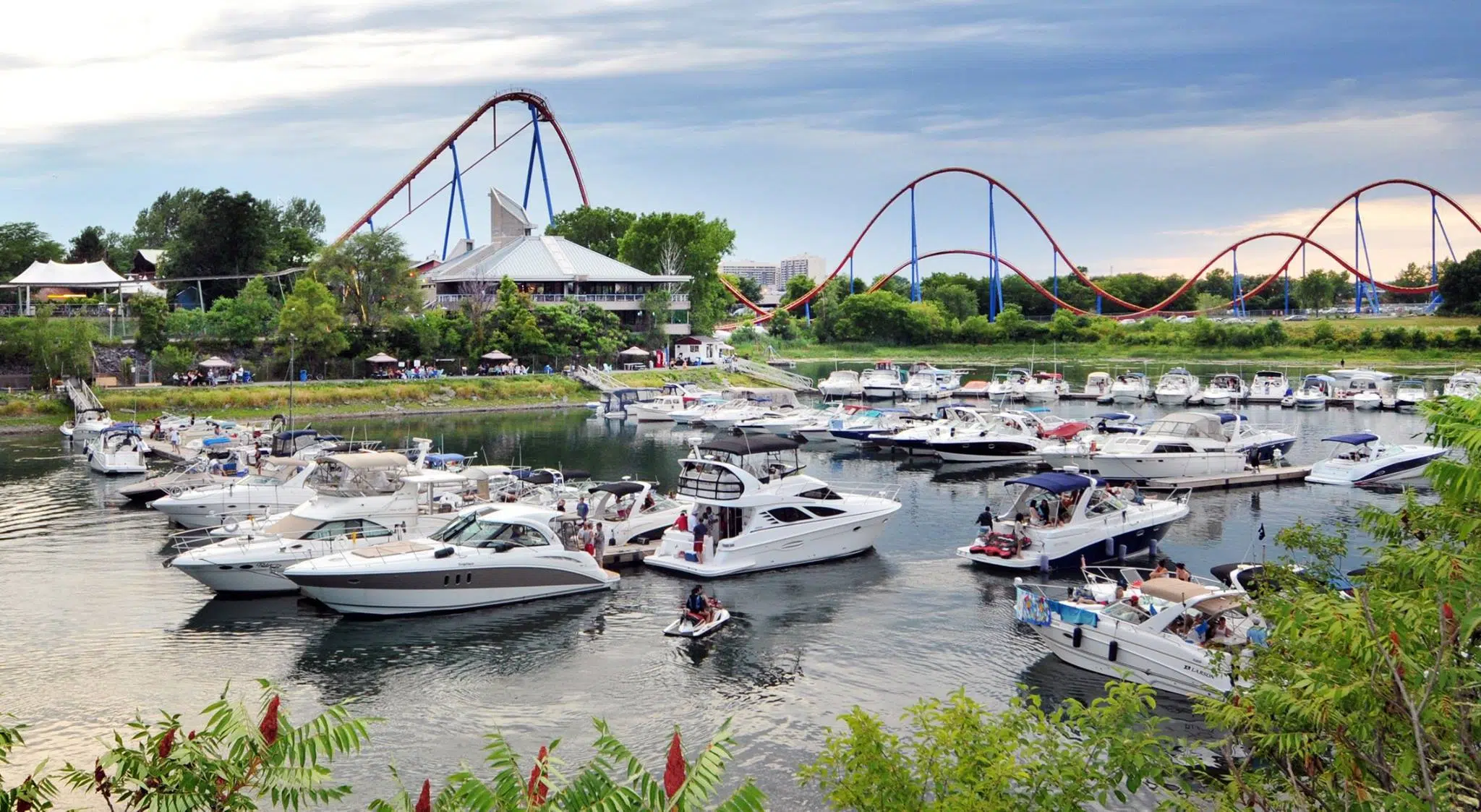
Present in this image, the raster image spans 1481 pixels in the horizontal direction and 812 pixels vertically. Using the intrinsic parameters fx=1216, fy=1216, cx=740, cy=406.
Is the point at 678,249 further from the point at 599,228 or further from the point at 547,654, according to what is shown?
the point at 547,654

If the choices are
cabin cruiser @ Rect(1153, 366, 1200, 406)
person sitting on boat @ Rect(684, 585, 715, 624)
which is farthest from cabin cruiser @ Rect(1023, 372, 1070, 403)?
person sitting on boat @ Rect(684, 585, 715, 624)

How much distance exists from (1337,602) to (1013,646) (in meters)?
15.4

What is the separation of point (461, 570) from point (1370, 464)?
1355 inches

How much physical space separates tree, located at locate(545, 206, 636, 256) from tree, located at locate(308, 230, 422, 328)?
1624 inches

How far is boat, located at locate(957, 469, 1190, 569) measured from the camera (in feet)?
101

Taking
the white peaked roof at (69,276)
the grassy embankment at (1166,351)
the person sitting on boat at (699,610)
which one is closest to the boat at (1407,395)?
the grassy embankment at (1166,351)

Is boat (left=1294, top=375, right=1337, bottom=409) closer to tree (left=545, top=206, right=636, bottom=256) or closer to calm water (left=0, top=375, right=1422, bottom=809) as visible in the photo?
calm water (left=0, top=375, right=1422, bottom=809)

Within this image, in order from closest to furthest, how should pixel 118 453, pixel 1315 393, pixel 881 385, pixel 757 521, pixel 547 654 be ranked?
pixel 547 654 < pixel 757 521 < pixel 118 453 < pixel 1315 393 < pixel 881 385

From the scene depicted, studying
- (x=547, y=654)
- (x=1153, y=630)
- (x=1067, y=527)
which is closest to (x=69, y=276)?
(x=547, y=654)

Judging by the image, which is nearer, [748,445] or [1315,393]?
[748,445]

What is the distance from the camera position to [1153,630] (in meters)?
21.8

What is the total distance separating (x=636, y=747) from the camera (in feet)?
64.3

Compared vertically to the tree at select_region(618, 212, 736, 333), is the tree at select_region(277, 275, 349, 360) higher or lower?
lower

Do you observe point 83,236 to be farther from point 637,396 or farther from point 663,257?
point 637,396
